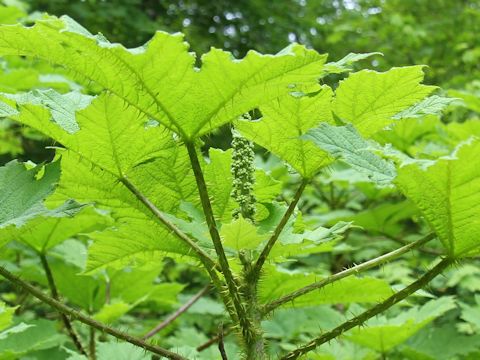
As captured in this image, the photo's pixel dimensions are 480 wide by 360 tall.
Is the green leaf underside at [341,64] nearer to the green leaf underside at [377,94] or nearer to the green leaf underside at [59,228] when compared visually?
→ the green leaf underside at [377,94]

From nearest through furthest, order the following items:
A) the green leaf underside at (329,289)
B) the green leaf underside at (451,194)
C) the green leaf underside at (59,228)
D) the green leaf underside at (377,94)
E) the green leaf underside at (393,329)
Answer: the green leaf underside at (451,194)
the green leaf underside at (377,94)
the green leaf underside at (329,289)
the green leaf underside at (59,228)
the green leaf underside at (393,329)

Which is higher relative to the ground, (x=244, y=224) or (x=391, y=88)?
(x=391, y=88)

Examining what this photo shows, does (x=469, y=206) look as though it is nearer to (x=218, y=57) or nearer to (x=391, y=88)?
(x=391, y=88)

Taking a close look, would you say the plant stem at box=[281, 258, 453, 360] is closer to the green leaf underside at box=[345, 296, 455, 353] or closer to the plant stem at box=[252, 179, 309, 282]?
the plant stem at box=[252, 179, 309, 282]

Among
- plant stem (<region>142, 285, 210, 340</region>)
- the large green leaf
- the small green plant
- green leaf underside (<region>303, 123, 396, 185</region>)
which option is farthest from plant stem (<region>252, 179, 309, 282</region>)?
plant stem (<region>142, 285, 210, 340</region>)

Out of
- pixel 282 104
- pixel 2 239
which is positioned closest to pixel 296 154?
pixel 282 104

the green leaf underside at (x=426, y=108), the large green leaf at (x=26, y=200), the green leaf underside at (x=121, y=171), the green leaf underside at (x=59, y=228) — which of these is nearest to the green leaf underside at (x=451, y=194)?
the green leaf underside at (x=426, y=108)

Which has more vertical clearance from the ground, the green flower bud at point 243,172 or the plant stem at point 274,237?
the green flower bud at point 243,172
